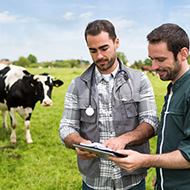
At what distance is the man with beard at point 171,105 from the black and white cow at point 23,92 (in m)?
5.04

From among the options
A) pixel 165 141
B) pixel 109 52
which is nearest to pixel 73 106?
pixel 109 52

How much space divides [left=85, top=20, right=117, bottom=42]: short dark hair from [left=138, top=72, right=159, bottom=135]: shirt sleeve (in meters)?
0.54

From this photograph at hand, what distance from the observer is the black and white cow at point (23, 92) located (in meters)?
6.68

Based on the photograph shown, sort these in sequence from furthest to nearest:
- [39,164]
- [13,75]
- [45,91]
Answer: [13,75] < [45,91] < [39,164]

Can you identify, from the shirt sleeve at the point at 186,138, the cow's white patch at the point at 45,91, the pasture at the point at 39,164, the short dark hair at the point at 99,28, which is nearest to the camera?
the shirt sleeve at the point at 186,138

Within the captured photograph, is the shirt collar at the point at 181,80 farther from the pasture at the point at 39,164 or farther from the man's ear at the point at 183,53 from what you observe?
the pasture at the point at 39,164

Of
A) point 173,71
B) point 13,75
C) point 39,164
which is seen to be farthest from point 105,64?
point 13,75

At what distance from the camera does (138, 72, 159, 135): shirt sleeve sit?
214 cm

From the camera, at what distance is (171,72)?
176 centimetres

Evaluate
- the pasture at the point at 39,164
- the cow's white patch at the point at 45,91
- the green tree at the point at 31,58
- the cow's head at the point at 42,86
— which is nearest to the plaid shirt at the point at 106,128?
the pasture at the point at 39,164

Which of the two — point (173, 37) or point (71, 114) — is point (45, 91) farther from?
point (173, 37)

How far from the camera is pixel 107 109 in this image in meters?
2.25

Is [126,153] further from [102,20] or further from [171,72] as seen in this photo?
[102,20]

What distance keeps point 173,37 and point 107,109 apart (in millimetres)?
925
